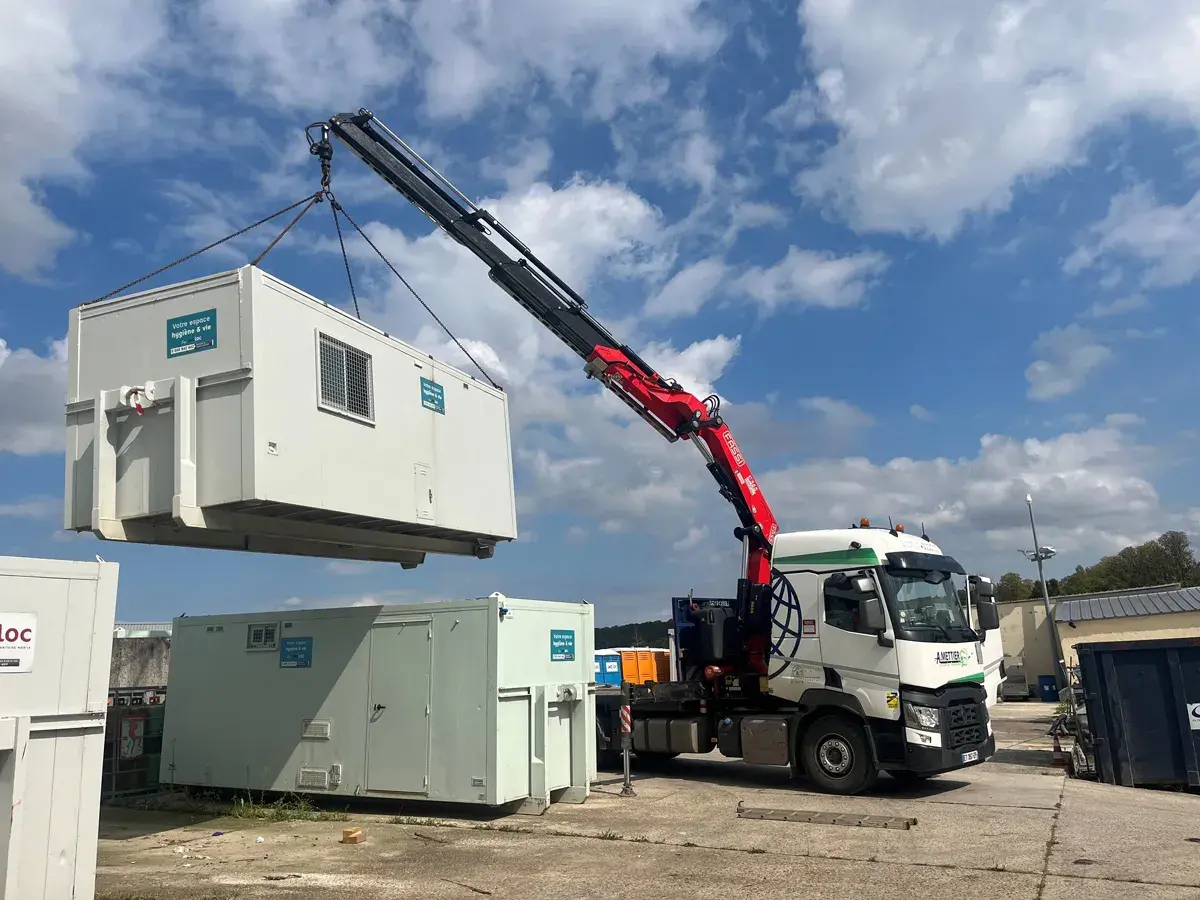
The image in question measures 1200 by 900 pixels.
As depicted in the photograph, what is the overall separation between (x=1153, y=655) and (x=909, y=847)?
18.0 ft

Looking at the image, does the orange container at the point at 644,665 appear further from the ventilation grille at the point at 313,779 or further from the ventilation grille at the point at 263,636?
the ventilation grille at the point at 263,636

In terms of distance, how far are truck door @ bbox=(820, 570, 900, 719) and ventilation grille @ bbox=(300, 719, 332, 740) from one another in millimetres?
6091

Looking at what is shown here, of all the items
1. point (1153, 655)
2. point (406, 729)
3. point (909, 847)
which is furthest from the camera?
point (1153, 655)

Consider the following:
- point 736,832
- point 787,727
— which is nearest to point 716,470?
point 787,727

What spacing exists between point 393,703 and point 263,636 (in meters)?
2.23

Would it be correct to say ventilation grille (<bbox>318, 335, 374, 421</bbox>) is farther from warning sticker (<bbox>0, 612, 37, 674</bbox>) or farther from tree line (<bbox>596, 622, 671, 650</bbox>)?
tree line (<bbox>596, 622, 671, 650</bbox>)

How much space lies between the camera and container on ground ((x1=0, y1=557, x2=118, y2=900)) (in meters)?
6.04

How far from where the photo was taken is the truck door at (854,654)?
11.5m

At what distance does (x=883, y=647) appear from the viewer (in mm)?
11523

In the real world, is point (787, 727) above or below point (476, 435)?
below

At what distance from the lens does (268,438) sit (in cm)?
793

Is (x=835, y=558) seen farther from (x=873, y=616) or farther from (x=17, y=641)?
(x=17, y=641)

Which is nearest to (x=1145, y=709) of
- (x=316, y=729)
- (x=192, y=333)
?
(x=316, y=729)

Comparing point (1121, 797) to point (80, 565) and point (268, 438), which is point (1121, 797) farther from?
point (80, 565)
